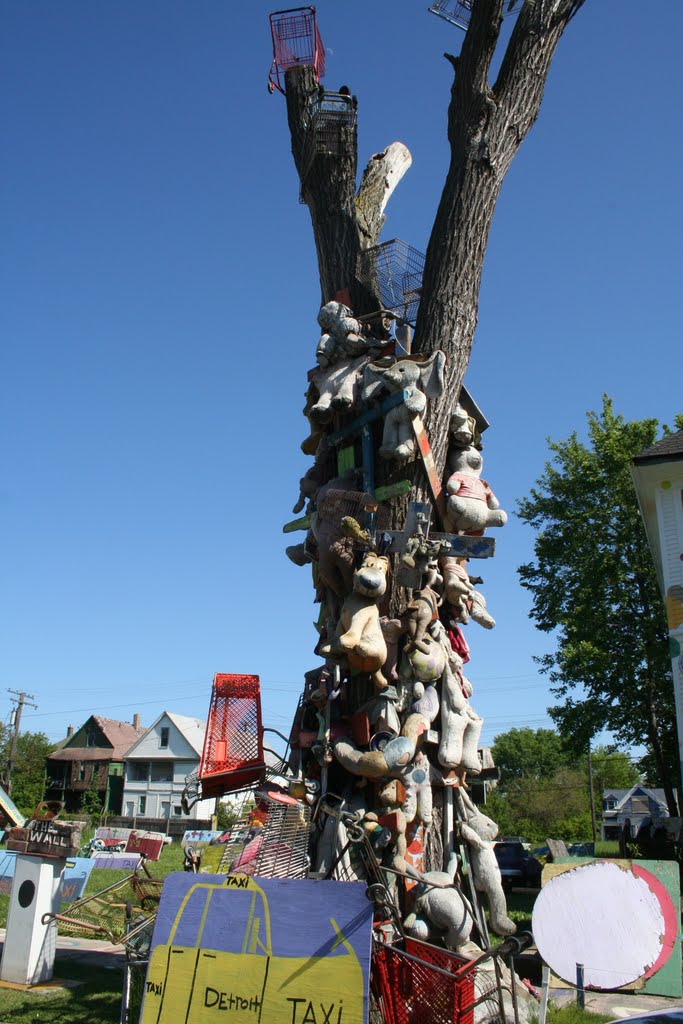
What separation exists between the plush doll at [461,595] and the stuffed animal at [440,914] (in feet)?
7.79

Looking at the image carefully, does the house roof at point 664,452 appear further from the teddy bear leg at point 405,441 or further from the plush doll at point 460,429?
the teddy bear leg at point 405,441

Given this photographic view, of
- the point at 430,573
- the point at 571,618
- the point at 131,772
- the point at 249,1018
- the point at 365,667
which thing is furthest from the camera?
the point at 131,772

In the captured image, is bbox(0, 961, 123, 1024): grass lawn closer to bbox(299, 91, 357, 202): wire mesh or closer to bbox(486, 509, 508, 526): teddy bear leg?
bbox(486, 509, 508, 526): teddy bear leg

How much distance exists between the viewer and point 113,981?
8688mm

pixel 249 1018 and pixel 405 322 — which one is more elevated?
pixel 405 322

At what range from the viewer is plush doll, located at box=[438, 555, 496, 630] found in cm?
802

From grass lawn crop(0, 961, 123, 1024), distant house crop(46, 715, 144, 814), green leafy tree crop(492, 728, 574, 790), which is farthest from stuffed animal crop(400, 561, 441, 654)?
green leafy tree crop(492, 728, 574, 790)

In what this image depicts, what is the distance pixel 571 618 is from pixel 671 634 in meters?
8.40

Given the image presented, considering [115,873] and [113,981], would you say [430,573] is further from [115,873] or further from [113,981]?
[115,873]

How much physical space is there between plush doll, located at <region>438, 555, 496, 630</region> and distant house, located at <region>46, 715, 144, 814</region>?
47.3 meters

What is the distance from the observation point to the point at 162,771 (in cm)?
5028

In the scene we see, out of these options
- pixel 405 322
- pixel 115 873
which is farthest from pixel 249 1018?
pixel 115 873

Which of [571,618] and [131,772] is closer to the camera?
[571,618]

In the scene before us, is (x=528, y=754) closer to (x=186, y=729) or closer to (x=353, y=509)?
(x=186, y=729)
